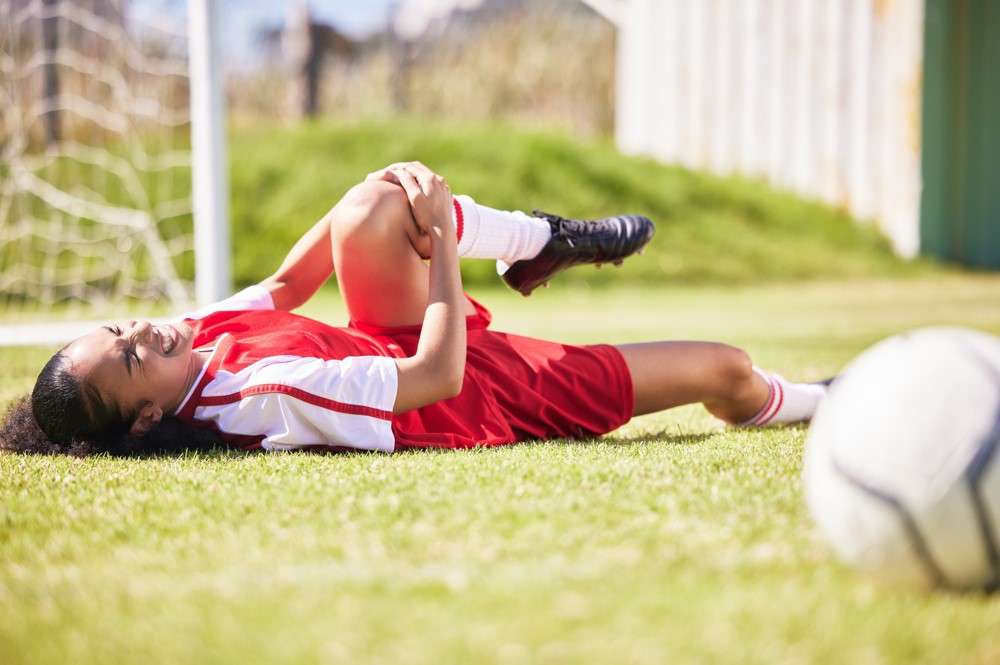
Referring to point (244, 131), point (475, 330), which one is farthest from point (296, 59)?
point (475, 330)

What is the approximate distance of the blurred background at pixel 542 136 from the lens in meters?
8.63

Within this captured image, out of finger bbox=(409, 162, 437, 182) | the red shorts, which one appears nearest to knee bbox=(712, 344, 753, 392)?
the red shorts

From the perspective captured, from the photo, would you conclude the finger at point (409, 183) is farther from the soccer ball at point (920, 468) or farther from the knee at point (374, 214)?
the soccer ball at point (920, 468)

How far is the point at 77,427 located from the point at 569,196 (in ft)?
28.4

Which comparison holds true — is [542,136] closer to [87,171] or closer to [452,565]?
[87,171]

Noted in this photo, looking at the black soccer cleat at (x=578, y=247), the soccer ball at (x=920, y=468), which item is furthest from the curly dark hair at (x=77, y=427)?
the soccer ball at (x=920, y=468)

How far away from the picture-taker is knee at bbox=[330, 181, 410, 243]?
270cm

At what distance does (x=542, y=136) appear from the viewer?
38.3 ft

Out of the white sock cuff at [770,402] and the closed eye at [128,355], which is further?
the white sock cuff at [770,402]

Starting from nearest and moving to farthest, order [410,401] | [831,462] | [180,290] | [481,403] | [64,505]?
1. [831,462]
2. [64,505]
3. [410,401]
4. [481,403]
5. [180,290]

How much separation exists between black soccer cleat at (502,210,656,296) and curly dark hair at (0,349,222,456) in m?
0.99

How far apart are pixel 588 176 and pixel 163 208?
4257 mm

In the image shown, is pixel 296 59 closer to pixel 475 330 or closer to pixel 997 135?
pixel 997 135

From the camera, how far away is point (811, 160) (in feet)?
38.0
